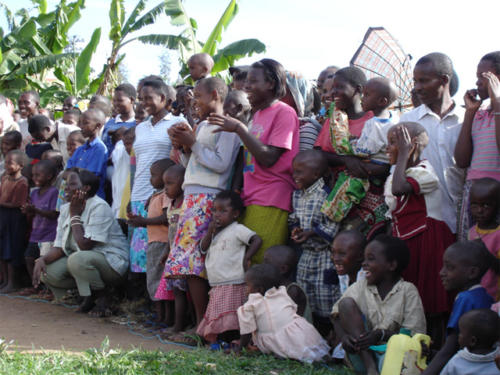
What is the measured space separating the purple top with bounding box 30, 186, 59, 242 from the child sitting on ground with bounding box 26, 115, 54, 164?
0.77 m

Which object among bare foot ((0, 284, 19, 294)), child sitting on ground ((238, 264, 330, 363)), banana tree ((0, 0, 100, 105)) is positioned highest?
banana tree ((0, 0, 100, 105))

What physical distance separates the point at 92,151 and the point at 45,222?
3.70ft

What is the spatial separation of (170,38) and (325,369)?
11358 millimetres

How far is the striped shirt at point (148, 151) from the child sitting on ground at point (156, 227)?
251 millimetres

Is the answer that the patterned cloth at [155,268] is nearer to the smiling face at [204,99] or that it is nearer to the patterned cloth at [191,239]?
the patterned cloth at [191,239]

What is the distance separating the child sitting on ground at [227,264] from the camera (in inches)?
185

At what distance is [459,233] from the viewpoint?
4.06 meters

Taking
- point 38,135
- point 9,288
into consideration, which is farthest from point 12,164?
point 9,288

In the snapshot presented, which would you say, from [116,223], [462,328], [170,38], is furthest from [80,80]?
[462,328]

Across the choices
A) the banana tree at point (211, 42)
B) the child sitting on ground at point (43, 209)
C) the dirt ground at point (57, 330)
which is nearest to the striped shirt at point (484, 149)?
the dirt ground at point (57, 330)

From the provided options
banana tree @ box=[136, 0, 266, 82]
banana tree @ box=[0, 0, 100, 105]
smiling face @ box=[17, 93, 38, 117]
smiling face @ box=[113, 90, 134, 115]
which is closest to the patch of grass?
smiling face @ box=[113, 90, 134, 115]

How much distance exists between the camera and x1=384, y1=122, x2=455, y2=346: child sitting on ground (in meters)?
3.99

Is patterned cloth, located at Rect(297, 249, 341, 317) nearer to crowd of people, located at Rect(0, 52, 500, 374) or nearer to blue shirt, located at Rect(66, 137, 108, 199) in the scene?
crowd of people, located at Rect(0, 52, 500, 374)

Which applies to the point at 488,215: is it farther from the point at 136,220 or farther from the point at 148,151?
the point at 148,151
